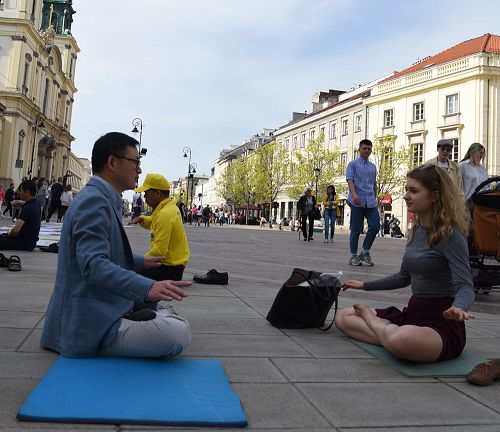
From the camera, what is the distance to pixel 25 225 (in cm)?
779

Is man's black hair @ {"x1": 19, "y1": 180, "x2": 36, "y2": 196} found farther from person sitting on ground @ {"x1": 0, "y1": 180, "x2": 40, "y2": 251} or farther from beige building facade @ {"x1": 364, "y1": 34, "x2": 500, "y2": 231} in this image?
beige building facade @ {"x1": 364, "y1": 34, "x2": 500, "y2": 231}

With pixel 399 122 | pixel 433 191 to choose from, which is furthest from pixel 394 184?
pixel 433 191

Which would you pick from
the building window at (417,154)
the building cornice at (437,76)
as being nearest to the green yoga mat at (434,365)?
the building cornice at (437,76)

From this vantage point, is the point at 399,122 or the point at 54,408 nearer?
the point at 54,408

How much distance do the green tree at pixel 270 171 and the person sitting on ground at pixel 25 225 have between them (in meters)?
50.4

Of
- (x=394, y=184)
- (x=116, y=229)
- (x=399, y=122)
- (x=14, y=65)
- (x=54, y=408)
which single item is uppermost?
(x=14, y=65)

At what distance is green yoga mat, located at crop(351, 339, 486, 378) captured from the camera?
2.83 m

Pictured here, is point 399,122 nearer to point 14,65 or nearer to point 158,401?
point 14,65

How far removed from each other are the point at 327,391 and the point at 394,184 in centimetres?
4292

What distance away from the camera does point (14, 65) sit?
1911 inches

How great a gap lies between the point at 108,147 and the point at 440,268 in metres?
2.26

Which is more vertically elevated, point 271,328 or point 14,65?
point 14,65

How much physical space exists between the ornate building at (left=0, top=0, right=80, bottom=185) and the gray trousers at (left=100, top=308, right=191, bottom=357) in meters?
35.7

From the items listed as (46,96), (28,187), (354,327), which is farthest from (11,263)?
(46,96)
